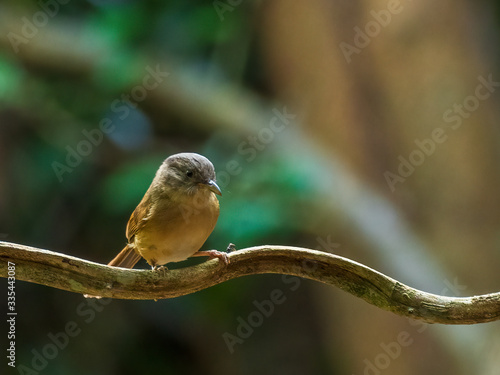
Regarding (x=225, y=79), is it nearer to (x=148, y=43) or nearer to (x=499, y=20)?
(x=148, y=43)

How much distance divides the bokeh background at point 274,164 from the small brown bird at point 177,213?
2.05 m

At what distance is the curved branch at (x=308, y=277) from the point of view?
1963 mm

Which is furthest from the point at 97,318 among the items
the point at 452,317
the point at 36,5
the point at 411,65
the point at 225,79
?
the point at 452,317

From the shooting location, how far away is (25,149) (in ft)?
16.3

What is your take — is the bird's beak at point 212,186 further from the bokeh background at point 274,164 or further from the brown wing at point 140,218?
the bokeh background at point 274,164

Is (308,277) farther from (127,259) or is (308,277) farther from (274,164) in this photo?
(274,164)

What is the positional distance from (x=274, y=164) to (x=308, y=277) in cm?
299

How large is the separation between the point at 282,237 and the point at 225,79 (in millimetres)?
1554

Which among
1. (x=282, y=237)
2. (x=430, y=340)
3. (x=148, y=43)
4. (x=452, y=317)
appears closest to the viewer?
(x=452, y=317)

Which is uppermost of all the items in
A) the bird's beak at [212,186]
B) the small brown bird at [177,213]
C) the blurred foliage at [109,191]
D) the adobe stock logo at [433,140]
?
the adobe stock logo at [433,140]

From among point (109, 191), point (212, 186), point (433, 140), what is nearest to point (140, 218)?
point (212, 186)

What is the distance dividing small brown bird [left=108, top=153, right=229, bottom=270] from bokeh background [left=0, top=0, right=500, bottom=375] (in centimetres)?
205

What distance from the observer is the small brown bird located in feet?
7.61

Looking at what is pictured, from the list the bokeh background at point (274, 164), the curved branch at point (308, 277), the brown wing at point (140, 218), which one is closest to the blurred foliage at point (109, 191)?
the bokeh background at point (274, 164)
